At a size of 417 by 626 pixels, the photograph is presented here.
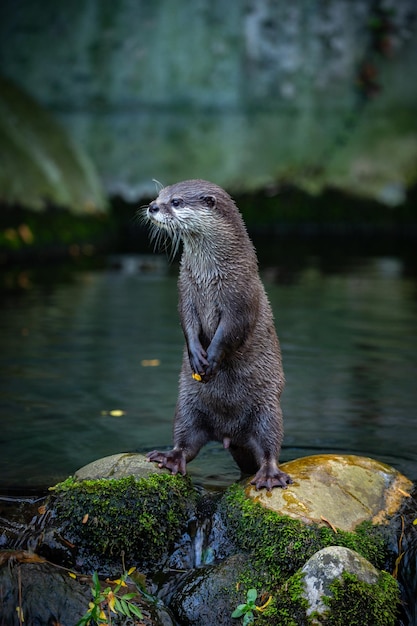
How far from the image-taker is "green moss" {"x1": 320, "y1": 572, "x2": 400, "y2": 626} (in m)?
3.70

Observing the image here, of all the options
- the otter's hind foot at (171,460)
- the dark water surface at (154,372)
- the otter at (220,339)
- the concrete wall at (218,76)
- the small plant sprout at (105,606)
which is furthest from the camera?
the concrete wall at (218,76)

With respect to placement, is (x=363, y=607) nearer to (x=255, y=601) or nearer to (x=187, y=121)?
(x=255, y=601)

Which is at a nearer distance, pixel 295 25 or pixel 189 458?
pixel 189 458

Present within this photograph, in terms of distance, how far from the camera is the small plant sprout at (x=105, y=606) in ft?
12.0

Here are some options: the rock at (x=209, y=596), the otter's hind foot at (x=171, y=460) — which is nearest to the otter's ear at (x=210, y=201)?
the otter's hind foot at (x=171, y=460)

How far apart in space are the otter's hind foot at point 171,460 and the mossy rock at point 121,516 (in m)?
0.11

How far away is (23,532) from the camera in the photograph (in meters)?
4.32

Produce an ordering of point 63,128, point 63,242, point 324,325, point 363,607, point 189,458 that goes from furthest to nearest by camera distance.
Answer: point 63,128
point 63,242
point 324,325
point 189,458
point 363,607

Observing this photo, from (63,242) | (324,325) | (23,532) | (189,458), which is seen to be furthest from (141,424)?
(63,242)

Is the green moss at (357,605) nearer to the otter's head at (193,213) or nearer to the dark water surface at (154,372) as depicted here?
the dark water surface at (154,372)

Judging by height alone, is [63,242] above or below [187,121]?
below

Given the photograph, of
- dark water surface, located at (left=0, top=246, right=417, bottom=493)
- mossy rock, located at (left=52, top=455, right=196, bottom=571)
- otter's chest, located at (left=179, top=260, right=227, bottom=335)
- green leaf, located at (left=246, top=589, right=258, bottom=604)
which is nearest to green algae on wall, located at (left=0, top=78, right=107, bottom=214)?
dark water surface, located at (left=0, top=246, right=417, bottom=493)

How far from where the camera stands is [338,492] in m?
4.30

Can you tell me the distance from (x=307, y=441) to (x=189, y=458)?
133cm
